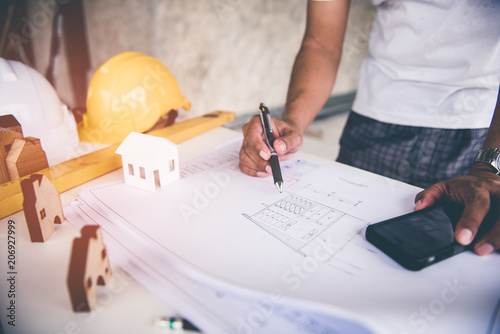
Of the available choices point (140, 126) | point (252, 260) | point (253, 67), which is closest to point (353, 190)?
point (252, 260)

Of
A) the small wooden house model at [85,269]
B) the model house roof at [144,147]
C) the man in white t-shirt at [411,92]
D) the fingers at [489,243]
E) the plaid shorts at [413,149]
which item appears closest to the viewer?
the small wooden house model at [85,269]

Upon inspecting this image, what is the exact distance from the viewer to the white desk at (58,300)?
319 millimetres

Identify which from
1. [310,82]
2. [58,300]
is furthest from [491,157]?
[58,300]

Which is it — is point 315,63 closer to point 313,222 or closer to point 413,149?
point 413,149

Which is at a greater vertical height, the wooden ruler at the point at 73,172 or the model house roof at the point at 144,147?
the model house roof at the point at 144,147

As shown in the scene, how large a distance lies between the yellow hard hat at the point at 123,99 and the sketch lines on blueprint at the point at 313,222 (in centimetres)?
49

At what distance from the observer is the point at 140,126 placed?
0.83 meters

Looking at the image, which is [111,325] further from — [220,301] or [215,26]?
[215,26]

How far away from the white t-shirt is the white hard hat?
0.89m

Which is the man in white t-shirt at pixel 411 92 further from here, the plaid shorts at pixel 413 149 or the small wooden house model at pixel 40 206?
the small wooden house model at pixel 40 206

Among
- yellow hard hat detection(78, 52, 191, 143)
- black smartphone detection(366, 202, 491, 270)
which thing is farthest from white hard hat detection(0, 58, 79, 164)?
black smartphone detection(366, 202, 491, 270)

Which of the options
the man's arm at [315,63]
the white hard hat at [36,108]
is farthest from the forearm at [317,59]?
the white hard hat at [36,108]

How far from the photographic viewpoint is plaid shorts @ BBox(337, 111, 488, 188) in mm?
839

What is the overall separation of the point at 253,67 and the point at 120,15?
1.04 metres
